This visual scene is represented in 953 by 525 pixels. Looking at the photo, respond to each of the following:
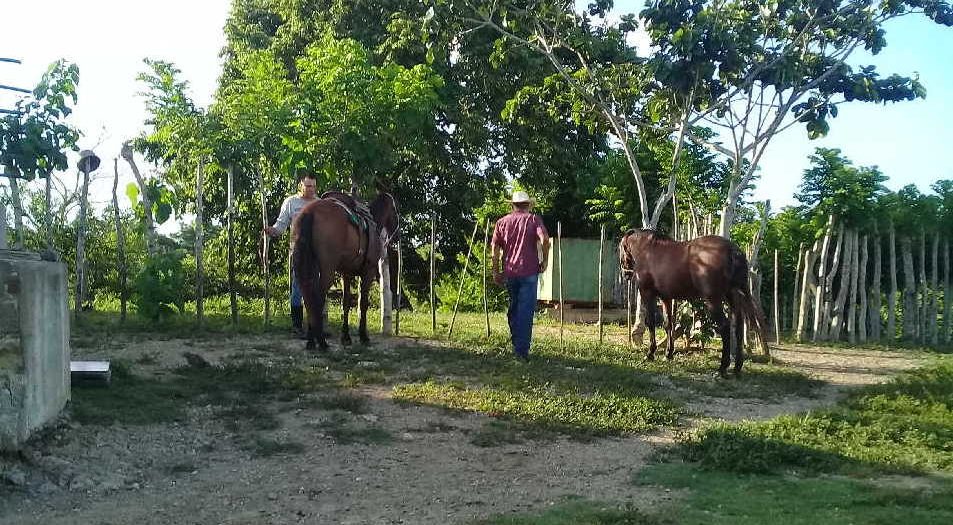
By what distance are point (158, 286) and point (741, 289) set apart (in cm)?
692

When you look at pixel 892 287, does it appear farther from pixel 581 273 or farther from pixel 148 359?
pixel 148 359

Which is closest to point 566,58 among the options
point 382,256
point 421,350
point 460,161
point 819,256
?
point 460,161

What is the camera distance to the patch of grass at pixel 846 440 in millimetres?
5301

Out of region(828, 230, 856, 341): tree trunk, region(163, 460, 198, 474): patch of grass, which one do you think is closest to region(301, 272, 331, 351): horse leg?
region(163, 460, 198, 474): patch of grass

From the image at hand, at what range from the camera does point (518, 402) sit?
6953mm

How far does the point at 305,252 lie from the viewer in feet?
29.0

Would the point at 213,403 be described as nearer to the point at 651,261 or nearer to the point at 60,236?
the point at 651,261

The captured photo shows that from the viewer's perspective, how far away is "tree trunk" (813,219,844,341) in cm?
1284

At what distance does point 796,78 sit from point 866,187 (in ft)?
11.2

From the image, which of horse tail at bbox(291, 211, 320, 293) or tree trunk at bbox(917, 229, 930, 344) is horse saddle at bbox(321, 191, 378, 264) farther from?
tree trunk at bbox(917, 229, 930, 344)

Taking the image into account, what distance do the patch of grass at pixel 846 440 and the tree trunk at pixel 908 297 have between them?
611 cm

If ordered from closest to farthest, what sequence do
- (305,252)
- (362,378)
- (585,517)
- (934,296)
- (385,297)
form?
1. (585,517)
2. (362,378)
3. (305,252)
4. (385,297)
5. (934,296)

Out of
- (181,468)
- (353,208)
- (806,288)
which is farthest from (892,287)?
(181,468)

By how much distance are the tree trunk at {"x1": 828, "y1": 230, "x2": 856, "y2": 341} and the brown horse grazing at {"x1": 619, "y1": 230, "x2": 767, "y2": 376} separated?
3847 mm
